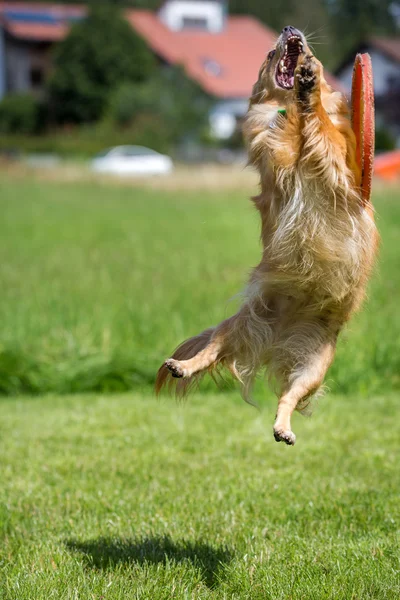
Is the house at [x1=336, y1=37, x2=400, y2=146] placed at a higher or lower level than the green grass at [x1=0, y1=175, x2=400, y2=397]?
lower

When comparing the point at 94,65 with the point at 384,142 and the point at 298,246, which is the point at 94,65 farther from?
the point at 298,246

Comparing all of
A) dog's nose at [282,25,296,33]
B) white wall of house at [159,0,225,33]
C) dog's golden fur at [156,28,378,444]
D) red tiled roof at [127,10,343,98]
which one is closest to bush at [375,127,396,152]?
red tiled roof at [127,10,343,98]

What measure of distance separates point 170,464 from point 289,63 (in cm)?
302

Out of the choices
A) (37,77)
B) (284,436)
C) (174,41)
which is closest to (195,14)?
(174,41)

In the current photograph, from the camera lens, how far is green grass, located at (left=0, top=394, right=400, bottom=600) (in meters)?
4.11

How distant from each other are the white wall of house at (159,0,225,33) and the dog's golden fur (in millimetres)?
68174

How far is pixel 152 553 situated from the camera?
446cm

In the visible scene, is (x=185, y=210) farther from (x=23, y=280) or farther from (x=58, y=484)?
(x=58, y=484)

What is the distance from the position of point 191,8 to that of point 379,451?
224 ft

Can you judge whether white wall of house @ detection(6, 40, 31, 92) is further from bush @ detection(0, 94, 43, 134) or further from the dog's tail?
the dog's tail

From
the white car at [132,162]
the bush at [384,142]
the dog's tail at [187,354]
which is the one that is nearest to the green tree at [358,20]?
the bush at [384,142]

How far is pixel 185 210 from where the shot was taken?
23656 millimetres

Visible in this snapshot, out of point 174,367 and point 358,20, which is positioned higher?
point 174,367

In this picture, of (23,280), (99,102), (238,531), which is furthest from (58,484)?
(99,102)
